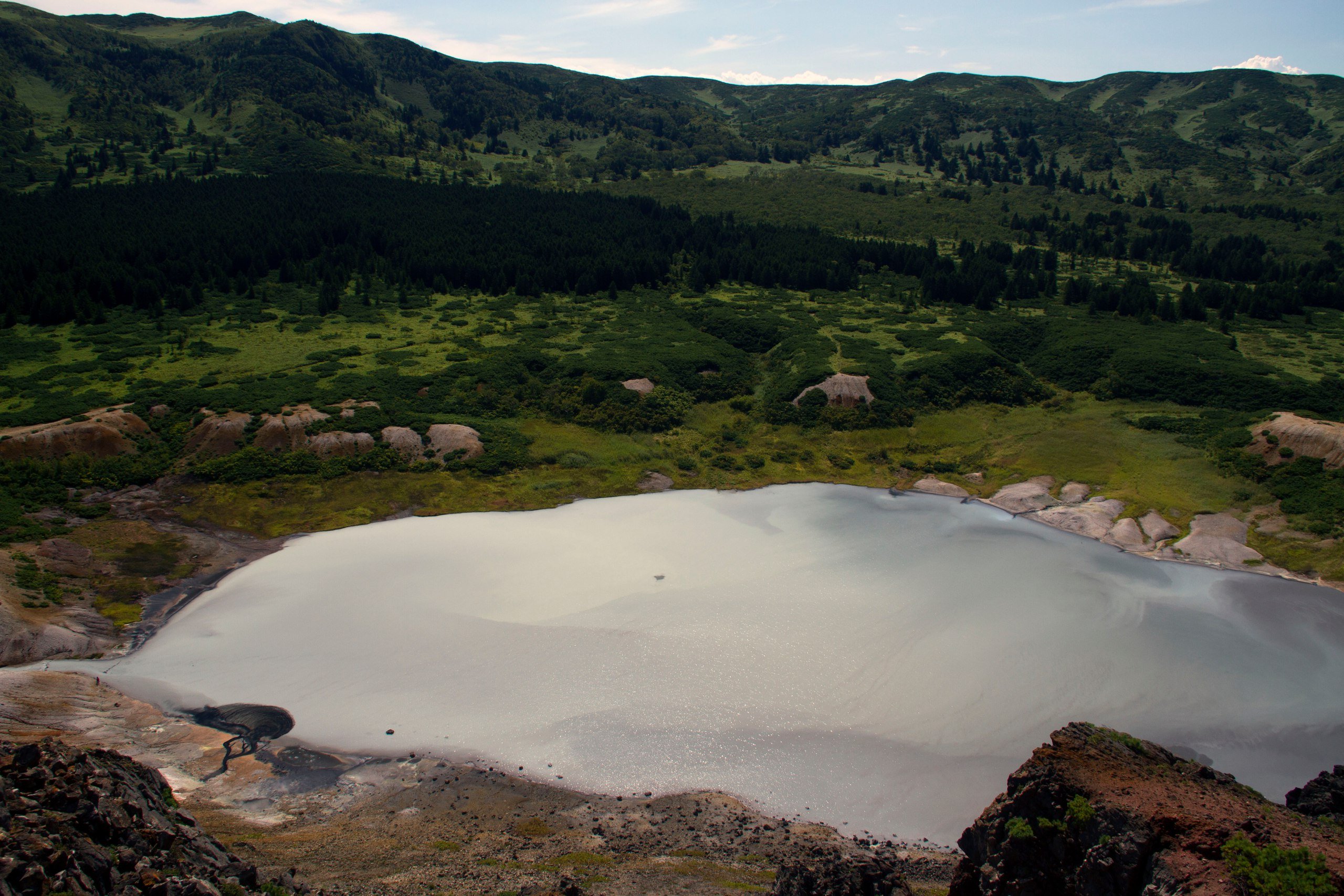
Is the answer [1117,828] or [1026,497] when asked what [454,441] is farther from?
[1117,828]

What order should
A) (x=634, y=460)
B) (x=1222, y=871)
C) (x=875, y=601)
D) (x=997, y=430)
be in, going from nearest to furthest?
(x=1222, y=871), (x=875, y=601), (x=634, y=460), (x=997, y=430)

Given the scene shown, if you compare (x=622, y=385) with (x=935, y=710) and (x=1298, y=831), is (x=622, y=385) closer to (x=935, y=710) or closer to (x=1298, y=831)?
(x=935, y=710)

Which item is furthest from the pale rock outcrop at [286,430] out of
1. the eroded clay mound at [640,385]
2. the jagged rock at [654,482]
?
the eroded clay mound at [640,385]

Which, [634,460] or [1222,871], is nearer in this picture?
[1222,871]

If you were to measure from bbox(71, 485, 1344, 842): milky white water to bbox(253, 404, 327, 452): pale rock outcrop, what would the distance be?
513 inches

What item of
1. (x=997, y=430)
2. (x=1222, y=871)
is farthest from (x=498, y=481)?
(x=1222, y=871)

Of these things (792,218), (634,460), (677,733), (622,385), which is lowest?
(677,733)

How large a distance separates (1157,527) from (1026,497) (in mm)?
8586

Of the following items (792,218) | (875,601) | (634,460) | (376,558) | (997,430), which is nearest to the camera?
(875,601)

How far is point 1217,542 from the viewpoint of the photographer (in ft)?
158

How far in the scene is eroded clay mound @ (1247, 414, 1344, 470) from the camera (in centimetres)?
5188

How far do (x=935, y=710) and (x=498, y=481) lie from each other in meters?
36.7

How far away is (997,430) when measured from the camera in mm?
68125

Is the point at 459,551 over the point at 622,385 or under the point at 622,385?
under
